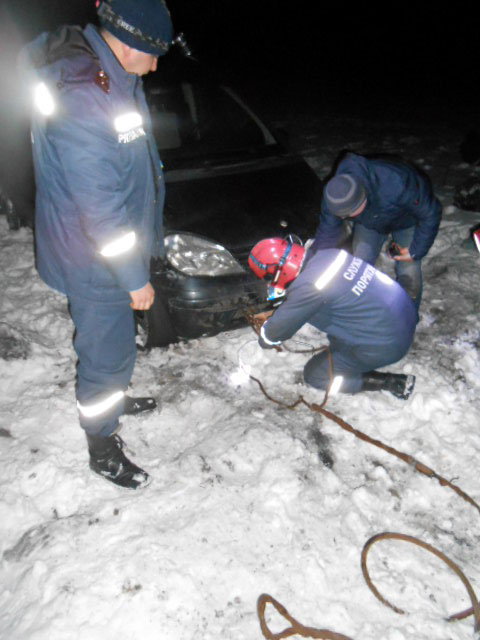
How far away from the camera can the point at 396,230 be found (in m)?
3.63

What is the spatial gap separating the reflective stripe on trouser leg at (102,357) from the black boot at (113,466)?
0.21ft

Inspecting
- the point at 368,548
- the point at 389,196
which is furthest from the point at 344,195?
Result: the point at 368,548

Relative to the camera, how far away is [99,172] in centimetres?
166

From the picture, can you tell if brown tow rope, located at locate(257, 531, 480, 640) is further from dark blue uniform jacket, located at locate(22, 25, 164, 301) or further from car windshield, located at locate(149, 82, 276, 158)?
car windshield, located at locate(149, 82, 276, 158)

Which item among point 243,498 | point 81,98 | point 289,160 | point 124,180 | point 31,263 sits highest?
point 81,98

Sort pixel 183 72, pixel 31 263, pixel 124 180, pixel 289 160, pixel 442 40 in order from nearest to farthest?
pixel 124 180
pixel 289 160
pixel 183 72
pixel 31 263
pixel 442 40

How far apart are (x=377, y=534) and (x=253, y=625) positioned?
2.53ft

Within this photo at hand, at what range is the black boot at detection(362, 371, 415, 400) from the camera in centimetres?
289

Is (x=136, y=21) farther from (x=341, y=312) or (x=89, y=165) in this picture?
(x=341, y=312)

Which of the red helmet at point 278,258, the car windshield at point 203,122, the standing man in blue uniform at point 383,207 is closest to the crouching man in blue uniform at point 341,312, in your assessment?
the red helmet at point 278,258

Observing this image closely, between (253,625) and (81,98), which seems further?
(253,625)

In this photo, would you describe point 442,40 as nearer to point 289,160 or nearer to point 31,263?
point 289,160

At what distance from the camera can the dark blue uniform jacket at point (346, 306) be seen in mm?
2441

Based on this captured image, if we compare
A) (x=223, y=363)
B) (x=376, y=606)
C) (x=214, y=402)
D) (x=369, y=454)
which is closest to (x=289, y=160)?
(x=223, y=363)
